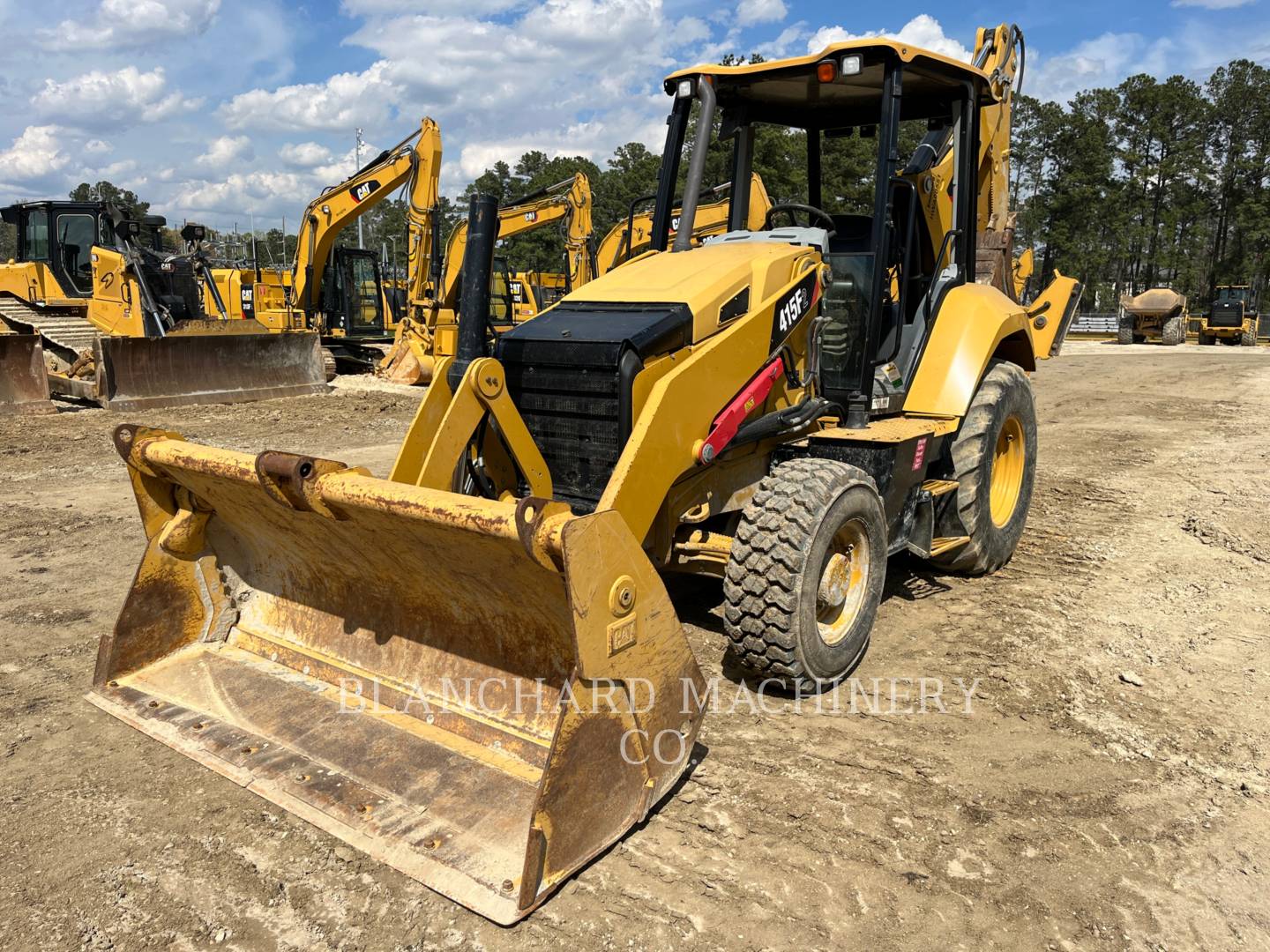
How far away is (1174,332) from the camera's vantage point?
32.2m

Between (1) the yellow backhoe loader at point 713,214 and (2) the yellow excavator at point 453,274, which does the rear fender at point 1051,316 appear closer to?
(1) the yellow backhoe loader at point 713,214

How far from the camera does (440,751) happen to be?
10.3 feet

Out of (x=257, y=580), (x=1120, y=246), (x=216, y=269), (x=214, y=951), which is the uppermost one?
(x=1120, y=246)

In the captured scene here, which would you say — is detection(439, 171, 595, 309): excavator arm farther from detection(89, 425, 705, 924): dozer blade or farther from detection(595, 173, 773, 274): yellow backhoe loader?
detection(89, 425, 705, 924): dozer blade

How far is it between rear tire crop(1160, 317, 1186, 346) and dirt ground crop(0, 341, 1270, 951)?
3113cm

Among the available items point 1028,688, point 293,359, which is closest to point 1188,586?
point 1028,688

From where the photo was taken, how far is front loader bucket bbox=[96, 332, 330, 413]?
12016 millimetres

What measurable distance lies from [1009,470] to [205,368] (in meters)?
10.9

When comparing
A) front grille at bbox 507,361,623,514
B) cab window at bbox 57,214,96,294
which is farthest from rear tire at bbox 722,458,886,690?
cab window at bbox 57,214,96,294

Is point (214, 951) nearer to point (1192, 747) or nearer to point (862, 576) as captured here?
point (862, 576)

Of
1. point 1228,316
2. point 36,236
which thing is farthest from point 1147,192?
point 36,236

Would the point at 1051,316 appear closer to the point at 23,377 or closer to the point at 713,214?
the point at 713,214

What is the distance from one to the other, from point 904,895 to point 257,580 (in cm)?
291

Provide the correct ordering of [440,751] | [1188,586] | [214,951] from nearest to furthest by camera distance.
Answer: [214,951]
[440,751]
[1188,586]
